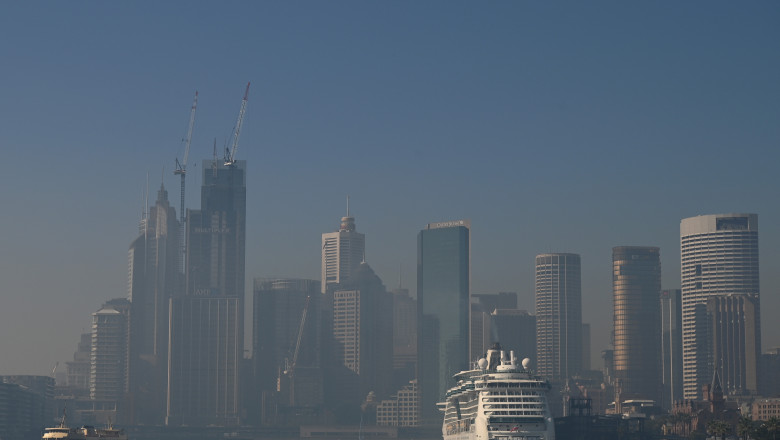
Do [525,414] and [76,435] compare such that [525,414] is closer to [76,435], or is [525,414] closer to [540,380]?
[540,380]

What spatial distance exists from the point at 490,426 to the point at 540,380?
10.2m

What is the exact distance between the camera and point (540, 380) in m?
179

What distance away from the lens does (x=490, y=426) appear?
570 feet

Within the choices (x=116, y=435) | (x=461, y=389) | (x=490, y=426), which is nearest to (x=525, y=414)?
(x=490, y=426)

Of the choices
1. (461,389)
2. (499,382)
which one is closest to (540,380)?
(499,382)

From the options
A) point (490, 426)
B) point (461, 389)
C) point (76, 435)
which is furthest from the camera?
point (461, 389)

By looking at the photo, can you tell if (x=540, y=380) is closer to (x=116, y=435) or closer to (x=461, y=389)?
(x=461, y=389)

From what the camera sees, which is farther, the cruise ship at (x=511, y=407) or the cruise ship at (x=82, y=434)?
the cruise ship at (x=511, y=407)

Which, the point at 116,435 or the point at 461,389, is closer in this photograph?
the point at 116,435

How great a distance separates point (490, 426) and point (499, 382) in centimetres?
643

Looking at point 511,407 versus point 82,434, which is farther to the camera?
point 511,407

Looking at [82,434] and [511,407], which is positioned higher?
[511,407]

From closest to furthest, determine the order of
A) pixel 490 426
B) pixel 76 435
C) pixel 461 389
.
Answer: pixel 76 435
pixel 490 426
pixel 461 389

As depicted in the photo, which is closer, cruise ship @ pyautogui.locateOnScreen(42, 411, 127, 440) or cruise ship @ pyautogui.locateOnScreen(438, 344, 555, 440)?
cruise ship @ pyautogui.locateOnScreen(42, 411, 127, 440)
